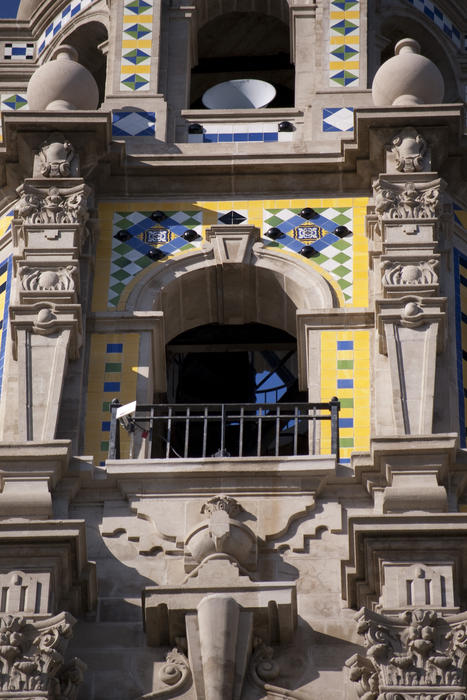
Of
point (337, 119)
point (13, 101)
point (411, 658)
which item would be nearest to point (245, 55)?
point (13, 101)

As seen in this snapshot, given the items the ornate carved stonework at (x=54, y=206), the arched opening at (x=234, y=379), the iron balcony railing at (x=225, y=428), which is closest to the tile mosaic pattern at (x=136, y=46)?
the ornate carved stonework at (x=54, y=206)

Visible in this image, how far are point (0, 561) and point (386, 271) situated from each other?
4879 mm

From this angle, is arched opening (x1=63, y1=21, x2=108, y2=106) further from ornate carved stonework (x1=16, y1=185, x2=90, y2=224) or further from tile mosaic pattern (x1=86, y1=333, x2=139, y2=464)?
tile mosaic pattern (x1=86, y1=333, x2=139, y2=464)

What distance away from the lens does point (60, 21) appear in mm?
26266

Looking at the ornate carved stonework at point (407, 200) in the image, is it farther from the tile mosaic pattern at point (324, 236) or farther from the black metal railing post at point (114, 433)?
the black metal railing post at point (114, 433)

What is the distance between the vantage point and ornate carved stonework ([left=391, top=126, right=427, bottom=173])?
2262 cm

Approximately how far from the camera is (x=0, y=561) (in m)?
18.8

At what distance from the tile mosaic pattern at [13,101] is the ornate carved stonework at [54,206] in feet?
9.95

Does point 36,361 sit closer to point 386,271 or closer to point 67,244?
point 67,244

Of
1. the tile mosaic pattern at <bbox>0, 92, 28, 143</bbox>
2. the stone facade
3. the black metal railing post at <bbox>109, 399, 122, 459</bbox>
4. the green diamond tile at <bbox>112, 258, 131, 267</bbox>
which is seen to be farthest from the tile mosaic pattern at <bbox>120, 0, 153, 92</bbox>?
the black metal railing post at <bbox>109, 399, 122, 459</bbox>

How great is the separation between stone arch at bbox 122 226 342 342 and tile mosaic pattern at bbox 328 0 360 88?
8.16 feet

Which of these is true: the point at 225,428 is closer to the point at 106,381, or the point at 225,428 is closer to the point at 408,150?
the point at 106,381

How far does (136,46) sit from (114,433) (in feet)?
19.2

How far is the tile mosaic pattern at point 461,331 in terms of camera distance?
21.1m
